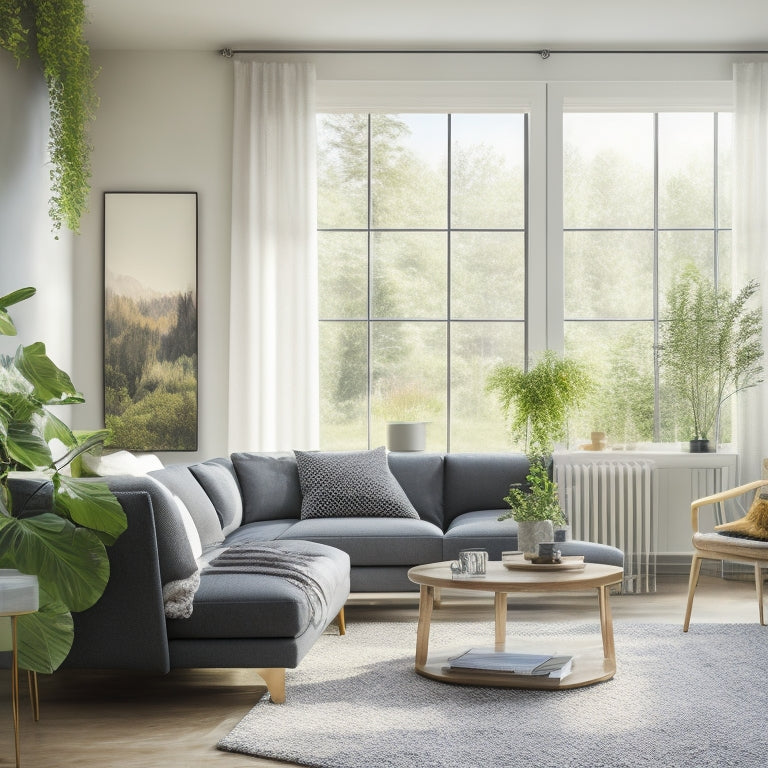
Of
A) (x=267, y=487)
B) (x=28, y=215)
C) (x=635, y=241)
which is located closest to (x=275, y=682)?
(x=267, y=487)

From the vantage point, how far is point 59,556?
10.6 ft

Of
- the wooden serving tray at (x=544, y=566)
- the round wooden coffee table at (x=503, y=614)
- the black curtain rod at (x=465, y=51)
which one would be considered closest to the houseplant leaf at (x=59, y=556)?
the round wooden coffee table at (x=503, y=614)

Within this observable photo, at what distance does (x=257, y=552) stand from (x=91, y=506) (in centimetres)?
101

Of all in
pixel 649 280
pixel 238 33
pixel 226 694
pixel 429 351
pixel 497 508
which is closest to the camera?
pixel 226 694

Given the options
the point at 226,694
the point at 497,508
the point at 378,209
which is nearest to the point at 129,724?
the point at 226,694

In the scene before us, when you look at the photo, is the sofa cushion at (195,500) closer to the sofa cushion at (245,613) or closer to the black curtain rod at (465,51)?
the sofa cushion at (245,613)

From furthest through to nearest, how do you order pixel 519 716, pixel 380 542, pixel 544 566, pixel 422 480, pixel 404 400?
pixel 404 400 < pixel 422 480 < pixel 380 542 < pixel 544 566 < pixel 519 716

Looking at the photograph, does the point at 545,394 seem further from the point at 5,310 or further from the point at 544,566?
the point at 5,310

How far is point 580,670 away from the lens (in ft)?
12.6

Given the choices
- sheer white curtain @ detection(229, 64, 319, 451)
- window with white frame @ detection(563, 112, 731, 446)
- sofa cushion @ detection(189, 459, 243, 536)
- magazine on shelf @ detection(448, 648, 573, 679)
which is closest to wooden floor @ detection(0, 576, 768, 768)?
magazine on shelf @ detection(448, 648, 573, 679)

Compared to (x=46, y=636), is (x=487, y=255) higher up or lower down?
higher up

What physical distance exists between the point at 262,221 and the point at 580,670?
365 centimetres

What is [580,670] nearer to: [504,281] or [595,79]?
[595,79]

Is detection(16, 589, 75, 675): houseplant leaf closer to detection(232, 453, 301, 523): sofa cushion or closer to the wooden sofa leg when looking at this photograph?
the wooden sofa leg
